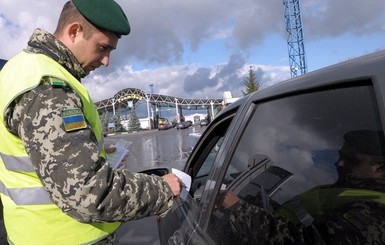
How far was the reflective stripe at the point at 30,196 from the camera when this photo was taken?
1657mm

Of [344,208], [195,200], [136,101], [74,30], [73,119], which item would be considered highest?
[136,101]

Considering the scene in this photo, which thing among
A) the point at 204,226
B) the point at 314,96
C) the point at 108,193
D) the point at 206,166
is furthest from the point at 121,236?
the point at 314,96

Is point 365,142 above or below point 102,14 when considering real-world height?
below

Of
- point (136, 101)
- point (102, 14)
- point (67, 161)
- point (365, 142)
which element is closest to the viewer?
point (365, 142)

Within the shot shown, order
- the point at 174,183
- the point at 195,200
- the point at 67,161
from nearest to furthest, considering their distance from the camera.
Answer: the point at 67,161 < the point at 174,183 < the point at 195,200

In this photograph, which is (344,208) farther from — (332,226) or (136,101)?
(136,101)

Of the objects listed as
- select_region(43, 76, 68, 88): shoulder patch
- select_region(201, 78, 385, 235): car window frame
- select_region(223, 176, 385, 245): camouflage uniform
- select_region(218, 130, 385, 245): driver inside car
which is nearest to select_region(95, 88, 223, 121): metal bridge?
select_region(201, 78, 385, 235): car window frame

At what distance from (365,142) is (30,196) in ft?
4.30

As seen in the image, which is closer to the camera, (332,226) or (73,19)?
(332,226)

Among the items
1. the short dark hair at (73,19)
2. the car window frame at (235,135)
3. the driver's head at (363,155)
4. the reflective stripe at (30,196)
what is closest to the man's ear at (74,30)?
the short dark hair at (73,19)

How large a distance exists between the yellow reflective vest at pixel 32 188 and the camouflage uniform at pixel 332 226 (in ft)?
2.27

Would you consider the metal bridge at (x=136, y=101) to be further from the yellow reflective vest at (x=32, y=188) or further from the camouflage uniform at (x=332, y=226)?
the camouflage uniform at (x=332, y=226)

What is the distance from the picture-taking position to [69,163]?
145 centimetres

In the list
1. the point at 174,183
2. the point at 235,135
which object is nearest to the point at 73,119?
the point at 174,183
